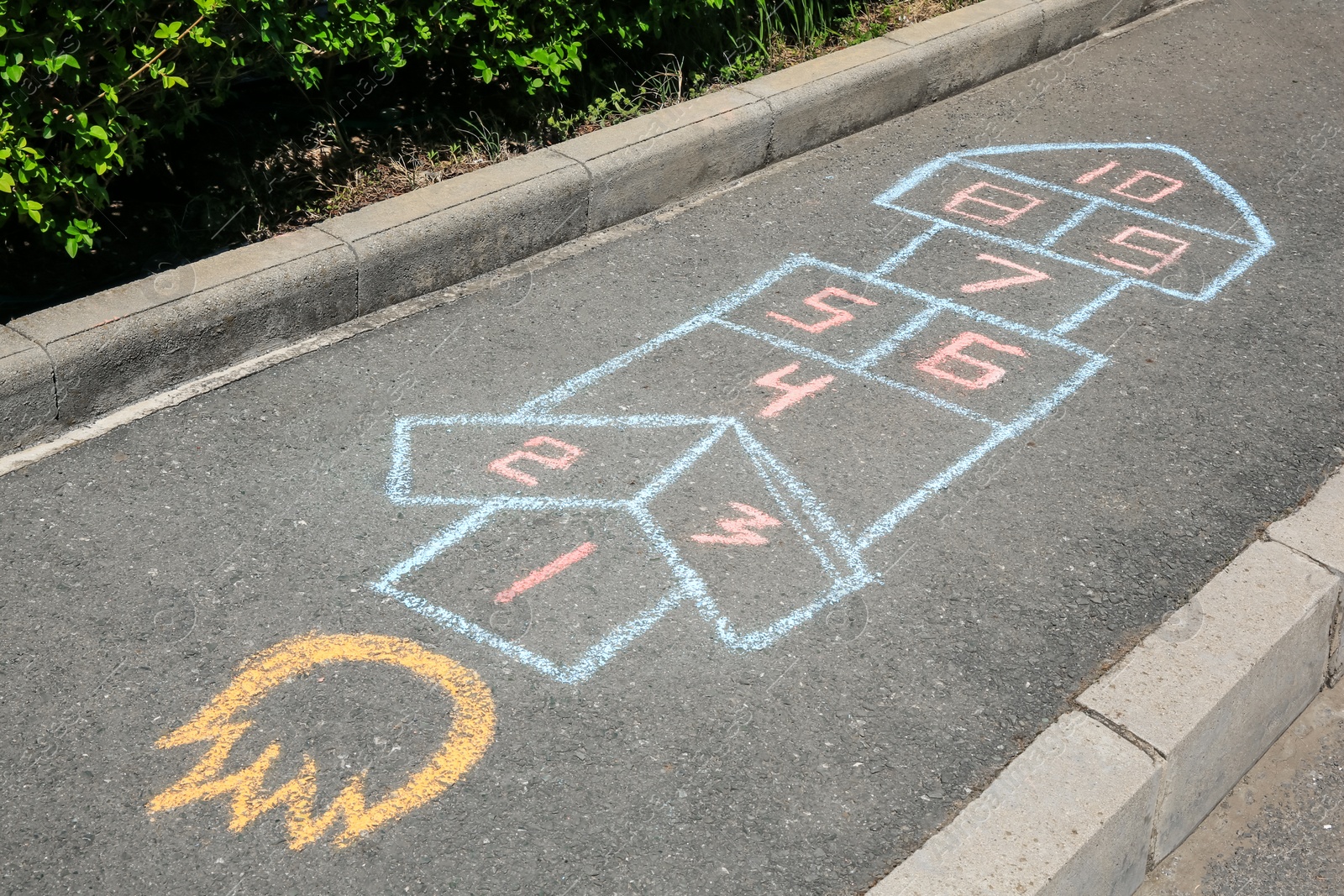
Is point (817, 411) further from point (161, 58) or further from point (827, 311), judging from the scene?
point (161, 58)

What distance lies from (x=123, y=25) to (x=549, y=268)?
1.75m

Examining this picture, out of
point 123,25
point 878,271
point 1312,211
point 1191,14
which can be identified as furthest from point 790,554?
Answer: point 1191,14

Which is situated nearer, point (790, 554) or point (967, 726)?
point (967, 726)

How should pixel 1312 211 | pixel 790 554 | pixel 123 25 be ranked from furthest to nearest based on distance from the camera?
1. pixel 1312 211
2. pixel 123 25
3. pixel 790 554

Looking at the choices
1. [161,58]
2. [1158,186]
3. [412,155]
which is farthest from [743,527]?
[1158,186]

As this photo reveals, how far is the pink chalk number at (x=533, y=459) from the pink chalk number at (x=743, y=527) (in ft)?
1.76

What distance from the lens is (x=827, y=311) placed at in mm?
4898

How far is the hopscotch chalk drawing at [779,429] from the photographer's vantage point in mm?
3496

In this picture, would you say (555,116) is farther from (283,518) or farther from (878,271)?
(283,518)

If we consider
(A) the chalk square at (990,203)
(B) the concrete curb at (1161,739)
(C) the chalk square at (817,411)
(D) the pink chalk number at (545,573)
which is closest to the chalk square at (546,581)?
(D) the pink chalk number at (545,573)

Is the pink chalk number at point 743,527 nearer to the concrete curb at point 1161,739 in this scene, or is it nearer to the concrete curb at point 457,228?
the concrete curb at point 1161,739

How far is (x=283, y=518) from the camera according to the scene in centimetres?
372

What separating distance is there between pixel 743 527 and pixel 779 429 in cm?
54

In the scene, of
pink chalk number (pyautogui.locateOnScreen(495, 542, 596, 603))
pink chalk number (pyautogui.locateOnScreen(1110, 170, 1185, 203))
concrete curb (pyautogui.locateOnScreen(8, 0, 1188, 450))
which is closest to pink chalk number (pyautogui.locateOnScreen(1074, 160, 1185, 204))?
pink chalk number (pyautogui.locateOnScreen(1110, 170, 1185, 203))
